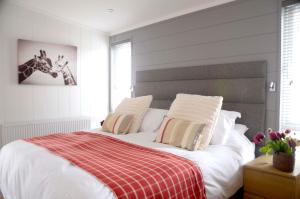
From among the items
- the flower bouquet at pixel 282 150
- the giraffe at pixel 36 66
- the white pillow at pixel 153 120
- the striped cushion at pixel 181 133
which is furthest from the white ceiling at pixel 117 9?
the flower bouquet at pixel 282 150

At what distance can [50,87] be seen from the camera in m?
3.57

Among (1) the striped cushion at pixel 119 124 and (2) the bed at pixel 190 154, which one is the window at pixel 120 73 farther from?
(1) the striped cushion at pixel 119 124

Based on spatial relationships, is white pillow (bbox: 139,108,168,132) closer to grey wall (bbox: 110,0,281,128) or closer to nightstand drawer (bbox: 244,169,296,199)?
grey wall (bbox: 110,0,281,128)

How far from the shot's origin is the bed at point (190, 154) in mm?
1282

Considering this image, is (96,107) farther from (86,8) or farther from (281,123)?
(281,123)

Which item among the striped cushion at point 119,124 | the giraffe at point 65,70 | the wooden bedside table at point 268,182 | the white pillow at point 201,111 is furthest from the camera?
the giraffe at point 65,70

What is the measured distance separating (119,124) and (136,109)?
0.31 metres

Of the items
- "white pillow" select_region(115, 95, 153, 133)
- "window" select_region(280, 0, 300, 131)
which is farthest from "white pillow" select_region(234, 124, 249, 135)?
"white pillow" select_region(115, 95, 153, 133)

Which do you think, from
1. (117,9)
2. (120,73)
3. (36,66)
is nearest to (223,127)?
(117,9)

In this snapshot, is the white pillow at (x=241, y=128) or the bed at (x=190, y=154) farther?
the white pillow at (x=241, y=128)

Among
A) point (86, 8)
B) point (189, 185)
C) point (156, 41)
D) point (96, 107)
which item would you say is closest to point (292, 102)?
point (189, 185)

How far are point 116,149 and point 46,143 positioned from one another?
70cm

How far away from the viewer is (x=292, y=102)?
2234 millimetres

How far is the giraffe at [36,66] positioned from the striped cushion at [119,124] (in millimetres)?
1436
